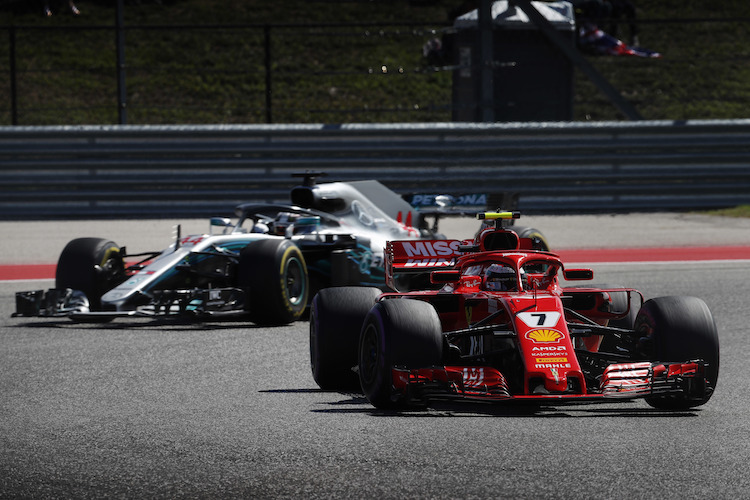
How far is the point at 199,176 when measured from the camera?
673 inches

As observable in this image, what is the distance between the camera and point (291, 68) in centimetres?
3109

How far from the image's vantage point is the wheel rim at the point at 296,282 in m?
11.1

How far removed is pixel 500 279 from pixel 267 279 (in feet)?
10.2

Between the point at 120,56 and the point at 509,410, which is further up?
the point at 120,56

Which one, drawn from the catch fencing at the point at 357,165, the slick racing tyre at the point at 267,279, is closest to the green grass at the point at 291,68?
the catch fencing at the point at 357,165

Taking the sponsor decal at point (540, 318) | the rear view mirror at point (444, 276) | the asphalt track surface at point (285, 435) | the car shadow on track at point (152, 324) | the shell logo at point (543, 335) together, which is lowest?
the asphalt track surface at point (285, 435)

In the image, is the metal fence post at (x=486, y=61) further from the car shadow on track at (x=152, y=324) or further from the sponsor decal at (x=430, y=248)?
the sponsor decal at (x=430, y=248)

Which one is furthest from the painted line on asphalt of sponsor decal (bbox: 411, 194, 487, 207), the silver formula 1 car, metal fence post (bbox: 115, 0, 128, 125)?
metal fence post (bbox: 115, 0, 128, 125)

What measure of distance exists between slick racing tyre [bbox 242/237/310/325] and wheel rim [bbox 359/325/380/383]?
3220 mm

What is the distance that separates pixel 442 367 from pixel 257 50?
25954mm

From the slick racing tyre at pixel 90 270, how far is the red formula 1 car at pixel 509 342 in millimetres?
3739

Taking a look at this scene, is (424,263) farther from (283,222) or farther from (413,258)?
(283,222)

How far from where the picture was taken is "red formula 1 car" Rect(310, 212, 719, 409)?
693cm

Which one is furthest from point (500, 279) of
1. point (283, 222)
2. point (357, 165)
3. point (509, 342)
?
point (357, 165)
